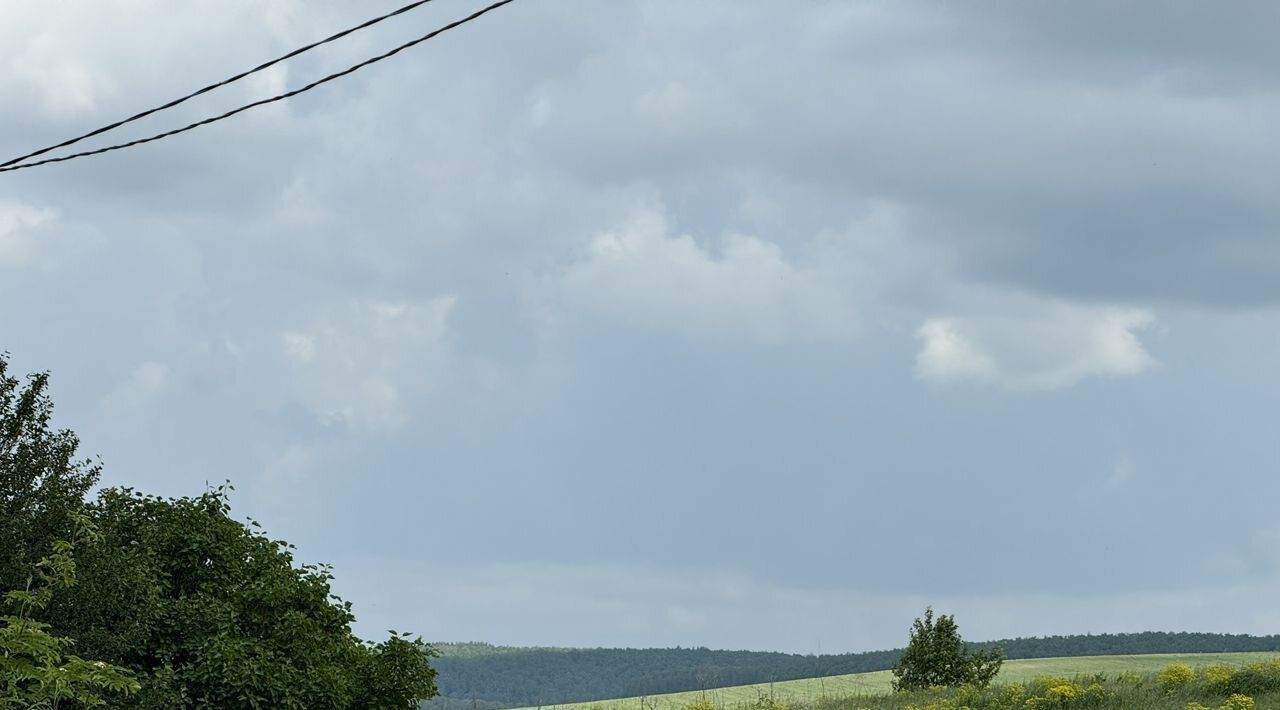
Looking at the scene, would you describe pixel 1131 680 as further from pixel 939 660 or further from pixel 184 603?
pixel 184 603

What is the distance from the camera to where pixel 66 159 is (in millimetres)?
15680

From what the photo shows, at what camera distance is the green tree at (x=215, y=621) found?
36.3m

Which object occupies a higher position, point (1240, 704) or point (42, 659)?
point (42, 659)

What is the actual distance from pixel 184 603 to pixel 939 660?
1045 inches

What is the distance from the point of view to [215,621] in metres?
37.8

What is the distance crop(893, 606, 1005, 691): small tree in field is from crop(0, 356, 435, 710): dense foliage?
18.0 meters

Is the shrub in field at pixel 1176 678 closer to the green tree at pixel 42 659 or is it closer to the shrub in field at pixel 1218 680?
the shrub in field at pixel 1218 680

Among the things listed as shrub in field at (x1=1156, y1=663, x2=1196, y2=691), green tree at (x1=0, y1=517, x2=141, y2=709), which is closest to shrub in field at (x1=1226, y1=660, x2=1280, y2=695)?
shrub in field at (x1=1156, y1=663, x2=1196, y2=691)

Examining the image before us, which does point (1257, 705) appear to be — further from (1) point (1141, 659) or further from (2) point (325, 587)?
(1) point (1141, 659)

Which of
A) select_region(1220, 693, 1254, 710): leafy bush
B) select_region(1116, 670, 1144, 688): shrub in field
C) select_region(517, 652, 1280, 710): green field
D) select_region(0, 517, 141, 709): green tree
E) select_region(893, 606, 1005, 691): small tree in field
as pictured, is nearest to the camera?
select_region(0, 517, 141, 709): green tree

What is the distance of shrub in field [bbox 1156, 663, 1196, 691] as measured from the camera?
3338cm

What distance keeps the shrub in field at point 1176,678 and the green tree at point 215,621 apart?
21.9 meters

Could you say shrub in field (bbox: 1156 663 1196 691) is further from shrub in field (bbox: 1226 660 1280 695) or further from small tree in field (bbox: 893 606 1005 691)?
small tree in field (bbox: 893 606 1005 691)

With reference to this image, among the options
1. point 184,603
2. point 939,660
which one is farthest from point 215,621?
point 939,660
